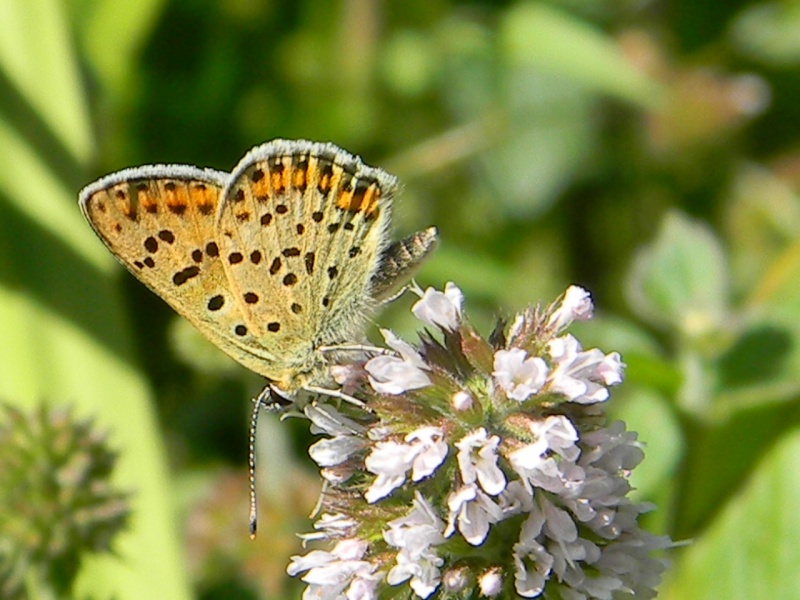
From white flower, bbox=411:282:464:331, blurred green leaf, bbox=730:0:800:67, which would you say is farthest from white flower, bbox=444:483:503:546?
blurred green leaf, bbox=730:0:800:67

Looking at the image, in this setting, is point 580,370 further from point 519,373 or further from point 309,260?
point 309,260

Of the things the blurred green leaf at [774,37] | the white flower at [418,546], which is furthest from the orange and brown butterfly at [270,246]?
the blurred green leaf at [774,37]

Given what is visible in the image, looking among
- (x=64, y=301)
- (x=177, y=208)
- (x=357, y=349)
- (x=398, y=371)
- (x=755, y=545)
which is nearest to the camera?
(x=398, y=371)

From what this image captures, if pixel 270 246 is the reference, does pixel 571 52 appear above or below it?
above

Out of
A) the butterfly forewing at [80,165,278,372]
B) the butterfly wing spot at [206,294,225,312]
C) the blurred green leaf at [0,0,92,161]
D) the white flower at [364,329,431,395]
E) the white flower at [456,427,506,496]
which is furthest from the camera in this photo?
the blurred green leaf at [0,0,92,161]

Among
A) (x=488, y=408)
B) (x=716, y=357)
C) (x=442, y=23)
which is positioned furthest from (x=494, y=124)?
(x=488, y=408)

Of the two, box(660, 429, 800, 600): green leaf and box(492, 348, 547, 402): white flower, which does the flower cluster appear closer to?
box(492, 348, 547, 402): white flower

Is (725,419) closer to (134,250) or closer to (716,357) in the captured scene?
(716,357)

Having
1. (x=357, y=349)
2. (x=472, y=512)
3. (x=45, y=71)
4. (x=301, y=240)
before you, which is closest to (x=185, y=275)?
(x=301, y=240)
